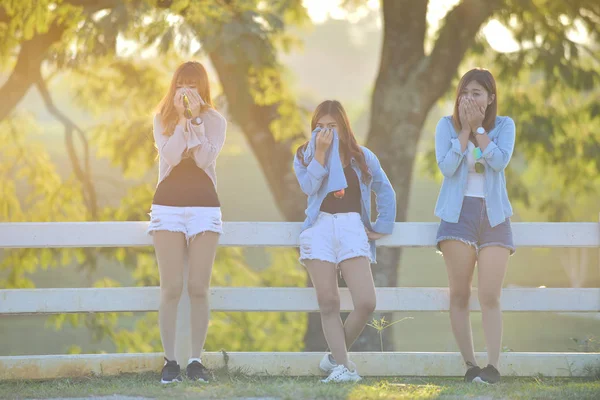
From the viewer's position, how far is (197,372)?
482cm

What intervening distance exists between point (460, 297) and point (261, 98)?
6.06 meters

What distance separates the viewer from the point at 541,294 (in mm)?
5258

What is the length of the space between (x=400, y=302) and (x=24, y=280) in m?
9.09

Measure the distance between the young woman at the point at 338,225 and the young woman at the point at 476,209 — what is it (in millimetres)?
379

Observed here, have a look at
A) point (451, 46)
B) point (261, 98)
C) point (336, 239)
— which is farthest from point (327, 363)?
point (261, 98)

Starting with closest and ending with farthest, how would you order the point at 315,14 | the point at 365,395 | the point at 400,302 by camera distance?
the point at 365,395 < the point at 400,302 < the point at 315,14

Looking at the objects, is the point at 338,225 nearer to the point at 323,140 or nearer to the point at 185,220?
the point at 323,140

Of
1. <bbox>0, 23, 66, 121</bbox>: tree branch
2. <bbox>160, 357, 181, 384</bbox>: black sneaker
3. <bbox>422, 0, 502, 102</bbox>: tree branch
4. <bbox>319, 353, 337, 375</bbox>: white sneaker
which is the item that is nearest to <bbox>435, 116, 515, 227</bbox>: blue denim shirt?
<bbox>319, 353, 337, 375</bbox>: white sneaker

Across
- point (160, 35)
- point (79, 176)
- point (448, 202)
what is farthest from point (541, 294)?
point (79, 176)

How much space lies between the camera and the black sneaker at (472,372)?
492cm

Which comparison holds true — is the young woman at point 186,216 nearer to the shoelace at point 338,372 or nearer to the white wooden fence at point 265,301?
the white wooden fence at point 265,301

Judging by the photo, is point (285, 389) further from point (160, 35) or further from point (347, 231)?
point (160, 35)

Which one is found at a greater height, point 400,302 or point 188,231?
point 188,231

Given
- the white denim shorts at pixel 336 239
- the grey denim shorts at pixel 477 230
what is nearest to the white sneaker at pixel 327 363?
the white denim shorts at pixel 336 239
